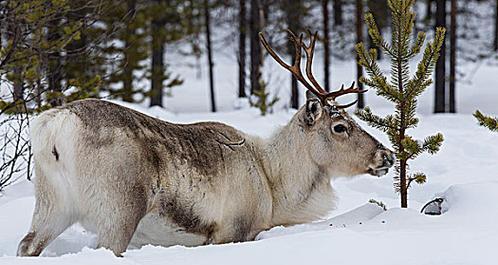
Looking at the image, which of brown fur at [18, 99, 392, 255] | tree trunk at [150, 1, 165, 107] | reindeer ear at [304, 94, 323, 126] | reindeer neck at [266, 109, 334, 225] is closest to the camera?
brown fur at [18, 99, 392, 255]

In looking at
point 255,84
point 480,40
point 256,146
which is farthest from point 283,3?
point 256,146

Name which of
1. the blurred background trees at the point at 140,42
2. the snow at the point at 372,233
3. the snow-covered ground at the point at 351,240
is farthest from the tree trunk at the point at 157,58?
the snow-covered ground at the point at 351,240

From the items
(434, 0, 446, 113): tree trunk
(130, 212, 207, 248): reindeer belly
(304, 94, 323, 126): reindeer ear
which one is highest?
(304, 94, 323, 126): reindeer ear

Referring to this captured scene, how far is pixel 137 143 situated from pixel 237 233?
3.50 feet

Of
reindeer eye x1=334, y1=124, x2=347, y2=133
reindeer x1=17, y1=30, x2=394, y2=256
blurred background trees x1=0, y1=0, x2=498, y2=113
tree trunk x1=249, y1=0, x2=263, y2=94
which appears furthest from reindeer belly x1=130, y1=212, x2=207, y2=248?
tree trunk x1=249, y1=0, x2=263, y2=94

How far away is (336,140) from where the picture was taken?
5836 mm

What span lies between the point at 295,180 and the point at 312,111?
1.77 feet

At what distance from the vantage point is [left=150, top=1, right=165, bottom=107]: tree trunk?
19.2 meters

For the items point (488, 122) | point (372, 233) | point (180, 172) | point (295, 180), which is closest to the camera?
point (372, 233)

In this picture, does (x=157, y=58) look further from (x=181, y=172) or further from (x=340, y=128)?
(x=181, y=172)

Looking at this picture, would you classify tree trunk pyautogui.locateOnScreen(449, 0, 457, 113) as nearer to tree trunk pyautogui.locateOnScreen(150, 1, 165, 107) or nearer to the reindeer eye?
tree trunk pyautogui.locateOnScreen(150, 1, 165, 107)

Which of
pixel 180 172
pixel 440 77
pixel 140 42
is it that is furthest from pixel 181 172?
pixel 140 42

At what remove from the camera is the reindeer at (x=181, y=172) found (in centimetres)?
465

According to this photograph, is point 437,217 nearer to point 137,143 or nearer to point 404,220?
point 404,220
